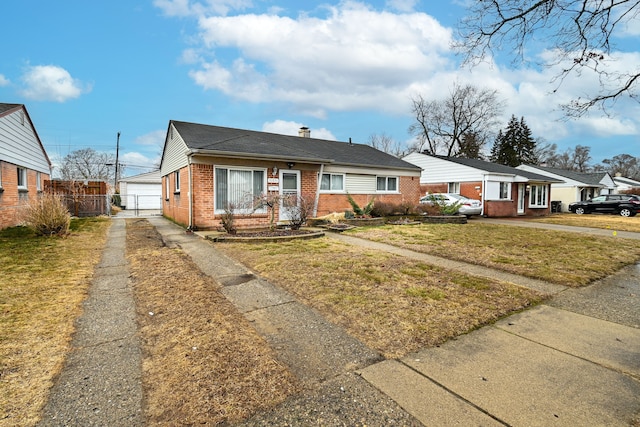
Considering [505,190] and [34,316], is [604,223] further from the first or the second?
[34,316]

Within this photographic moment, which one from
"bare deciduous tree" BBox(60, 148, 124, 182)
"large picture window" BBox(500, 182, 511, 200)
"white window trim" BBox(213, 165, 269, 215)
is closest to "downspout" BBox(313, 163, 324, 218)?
"white window trim" BBox(213, 165, 269, 215)

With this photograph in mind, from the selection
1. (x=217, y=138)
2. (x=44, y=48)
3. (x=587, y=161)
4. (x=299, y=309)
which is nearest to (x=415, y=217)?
(x=217, y=138)

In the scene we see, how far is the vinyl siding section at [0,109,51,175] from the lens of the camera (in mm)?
11594

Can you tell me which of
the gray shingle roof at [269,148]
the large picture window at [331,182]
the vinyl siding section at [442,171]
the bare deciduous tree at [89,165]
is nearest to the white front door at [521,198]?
the vinyl siding section at [442,171]

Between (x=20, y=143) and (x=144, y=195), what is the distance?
51.0 ft

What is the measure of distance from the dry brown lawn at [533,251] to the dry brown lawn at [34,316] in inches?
263

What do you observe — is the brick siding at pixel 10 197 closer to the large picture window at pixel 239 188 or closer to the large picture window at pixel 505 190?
the large picture window at pixel 239 188

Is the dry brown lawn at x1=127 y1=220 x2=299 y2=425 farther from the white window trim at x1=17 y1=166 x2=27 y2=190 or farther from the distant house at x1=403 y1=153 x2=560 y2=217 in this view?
the distant house at x1=403 y1=153 x2=560 y2=217

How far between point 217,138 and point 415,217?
967cm

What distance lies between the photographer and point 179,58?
14242 millimetres

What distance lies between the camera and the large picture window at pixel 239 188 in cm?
1161

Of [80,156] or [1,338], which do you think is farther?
[80,156]

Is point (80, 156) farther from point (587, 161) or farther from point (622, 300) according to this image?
point (587, 161)

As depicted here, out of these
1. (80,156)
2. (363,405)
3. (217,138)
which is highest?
(80,156)
